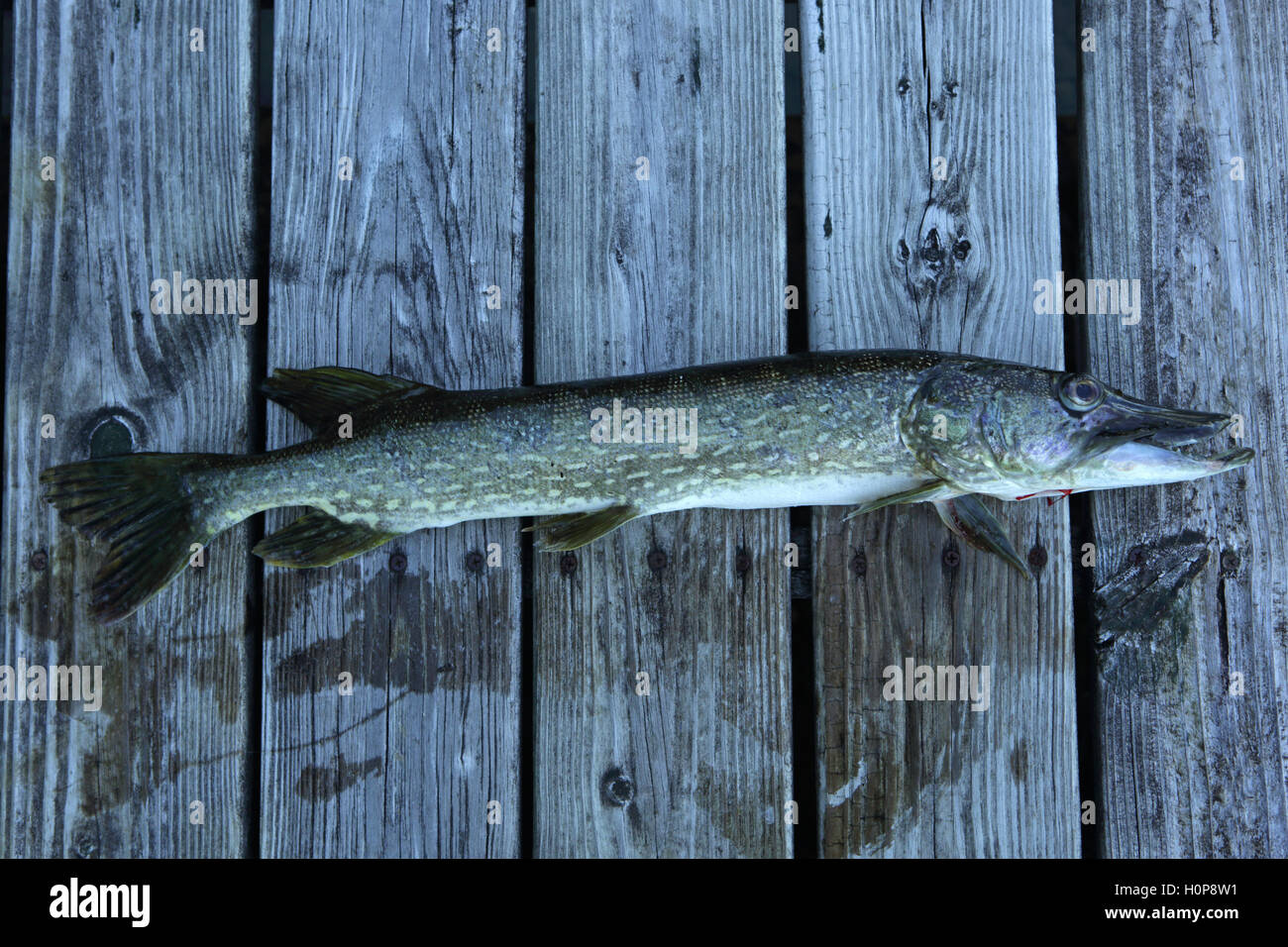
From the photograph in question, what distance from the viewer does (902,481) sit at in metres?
2.72

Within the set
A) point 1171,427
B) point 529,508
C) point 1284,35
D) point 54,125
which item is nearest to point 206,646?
point 529,508

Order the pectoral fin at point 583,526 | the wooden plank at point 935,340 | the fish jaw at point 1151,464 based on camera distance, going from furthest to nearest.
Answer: the wooden plank at point 935,340 → the pectoral fin at point 583,526 → the fish jaw at point 1151,464

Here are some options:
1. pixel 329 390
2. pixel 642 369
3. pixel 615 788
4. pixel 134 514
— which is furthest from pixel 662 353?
pixel 134 514

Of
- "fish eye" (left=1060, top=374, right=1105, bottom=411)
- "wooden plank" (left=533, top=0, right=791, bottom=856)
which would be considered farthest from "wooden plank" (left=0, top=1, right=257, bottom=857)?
"fish eye" (left=1060, top=374, right=1105, bottom=411)

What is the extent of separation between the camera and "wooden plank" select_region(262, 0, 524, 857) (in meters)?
2.98

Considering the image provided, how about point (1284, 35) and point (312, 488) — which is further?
point (1284, 35)

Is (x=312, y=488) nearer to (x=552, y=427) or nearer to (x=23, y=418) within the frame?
(x=552, y=427)

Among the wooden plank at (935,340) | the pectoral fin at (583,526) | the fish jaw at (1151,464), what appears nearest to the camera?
the fish jaw at (1151,464)

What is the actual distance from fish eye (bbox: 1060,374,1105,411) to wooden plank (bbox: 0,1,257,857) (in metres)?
2.67

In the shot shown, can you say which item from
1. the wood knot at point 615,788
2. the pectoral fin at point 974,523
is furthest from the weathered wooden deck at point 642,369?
the pectoral fin at point 974,523

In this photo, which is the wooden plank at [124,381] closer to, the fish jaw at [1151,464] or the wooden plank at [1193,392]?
the fish jaw at [1151,464]

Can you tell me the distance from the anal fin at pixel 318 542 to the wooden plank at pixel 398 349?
242 mm

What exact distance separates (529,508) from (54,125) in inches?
87.3

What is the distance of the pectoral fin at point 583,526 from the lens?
2.73 metres
